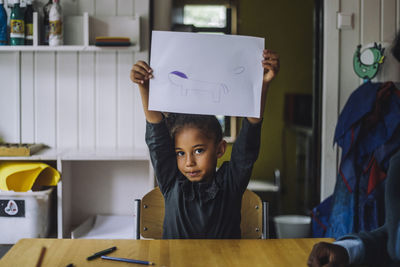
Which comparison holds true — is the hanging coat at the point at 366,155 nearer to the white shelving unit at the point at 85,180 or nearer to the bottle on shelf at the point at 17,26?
the white shelving unit at the point at 85,180

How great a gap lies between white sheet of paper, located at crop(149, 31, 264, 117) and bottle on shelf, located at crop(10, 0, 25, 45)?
4.52 feet

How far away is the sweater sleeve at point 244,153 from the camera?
1.52 meters

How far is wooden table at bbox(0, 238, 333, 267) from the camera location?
1.18 meters

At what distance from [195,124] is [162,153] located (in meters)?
0.17

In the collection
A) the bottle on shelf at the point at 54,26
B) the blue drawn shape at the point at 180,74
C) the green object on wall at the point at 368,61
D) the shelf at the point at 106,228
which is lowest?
the shelf at the point at 106,228

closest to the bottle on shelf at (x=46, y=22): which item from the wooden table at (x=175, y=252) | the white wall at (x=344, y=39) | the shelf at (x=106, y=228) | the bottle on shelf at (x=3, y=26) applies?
the bottle on shelf at (x=3, y=26)

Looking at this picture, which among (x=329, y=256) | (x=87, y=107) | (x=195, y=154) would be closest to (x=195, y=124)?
(x=195, y=154)

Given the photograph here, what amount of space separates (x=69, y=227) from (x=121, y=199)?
14.2 inches

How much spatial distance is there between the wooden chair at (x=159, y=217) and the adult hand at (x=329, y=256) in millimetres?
488

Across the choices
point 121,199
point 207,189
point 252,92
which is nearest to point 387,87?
point 252,92

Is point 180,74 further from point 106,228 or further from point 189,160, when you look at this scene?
point 106,228

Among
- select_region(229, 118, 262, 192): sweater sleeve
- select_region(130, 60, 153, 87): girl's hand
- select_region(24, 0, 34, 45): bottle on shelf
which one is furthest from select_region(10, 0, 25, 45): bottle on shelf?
select_region(229, 118, 262, 192): sweater sleeve

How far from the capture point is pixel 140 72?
1.47 metres

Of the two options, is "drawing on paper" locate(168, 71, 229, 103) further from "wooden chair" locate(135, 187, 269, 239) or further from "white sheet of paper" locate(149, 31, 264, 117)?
"wooden chair" locate(135, 187, 269, 239)
